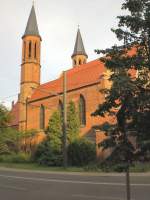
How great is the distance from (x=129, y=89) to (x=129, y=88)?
0.02 meters

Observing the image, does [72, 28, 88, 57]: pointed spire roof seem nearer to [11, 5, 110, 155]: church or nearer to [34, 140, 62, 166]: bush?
[11, 5, 110, 155]: church

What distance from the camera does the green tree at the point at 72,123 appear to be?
117ft

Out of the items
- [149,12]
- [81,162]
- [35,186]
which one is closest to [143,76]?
[149,12]

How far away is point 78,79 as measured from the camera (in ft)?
145

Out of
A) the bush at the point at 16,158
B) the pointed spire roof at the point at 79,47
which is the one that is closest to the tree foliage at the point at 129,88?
the bush at the point at 16,158

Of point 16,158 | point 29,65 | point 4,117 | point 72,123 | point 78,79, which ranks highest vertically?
point 29,65

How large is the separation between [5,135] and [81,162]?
1481cm

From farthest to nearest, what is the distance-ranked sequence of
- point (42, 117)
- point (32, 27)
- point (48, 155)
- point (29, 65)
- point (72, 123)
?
point (32, 27) < point (29, 65) < point (42, 117) < point (72, 123) < point (48, 155)

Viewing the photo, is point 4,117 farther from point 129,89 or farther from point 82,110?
point 129,89

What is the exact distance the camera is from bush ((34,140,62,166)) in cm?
3185

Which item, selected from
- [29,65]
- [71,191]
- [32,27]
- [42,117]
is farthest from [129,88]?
[32,27]

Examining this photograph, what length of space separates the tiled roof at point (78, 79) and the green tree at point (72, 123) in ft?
9.62

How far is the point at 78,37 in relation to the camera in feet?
230

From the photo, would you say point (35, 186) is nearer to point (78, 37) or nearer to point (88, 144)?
point (88, 144)
